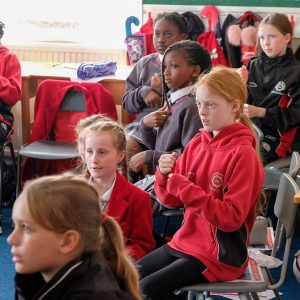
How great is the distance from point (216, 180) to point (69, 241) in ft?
2.53

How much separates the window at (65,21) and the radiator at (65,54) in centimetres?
10

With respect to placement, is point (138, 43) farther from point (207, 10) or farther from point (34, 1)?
point (34, 1)

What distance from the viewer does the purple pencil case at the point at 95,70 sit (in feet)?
12.7

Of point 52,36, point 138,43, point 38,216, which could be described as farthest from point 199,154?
point 52,36

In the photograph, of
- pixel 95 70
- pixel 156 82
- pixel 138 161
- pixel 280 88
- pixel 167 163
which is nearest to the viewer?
pixel 167 163

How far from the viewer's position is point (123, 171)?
2.26 metres

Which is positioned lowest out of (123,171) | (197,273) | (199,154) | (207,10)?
(197,273)

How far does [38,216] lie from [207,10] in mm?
3304

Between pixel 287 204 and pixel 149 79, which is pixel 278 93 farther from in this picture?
pixel 287 204

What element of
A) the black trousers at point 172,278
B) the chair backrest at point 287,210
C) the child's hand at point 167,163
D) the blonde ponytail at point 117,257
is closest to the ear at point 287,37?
the chair backrest at point 287,210

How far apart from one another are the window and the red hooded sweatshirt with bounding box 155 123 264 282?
2.89m

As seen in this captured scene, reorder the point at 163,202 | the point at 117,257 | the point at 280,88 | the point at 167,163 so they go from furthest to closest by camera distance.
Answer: the point at 280,88 → the point at 163,202 → the point at 167,163 → the point at 117,257

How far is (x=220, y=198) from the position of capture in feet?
6.23

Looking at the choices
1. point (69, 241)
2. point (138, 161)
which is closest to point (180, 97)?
point (138, 161)
